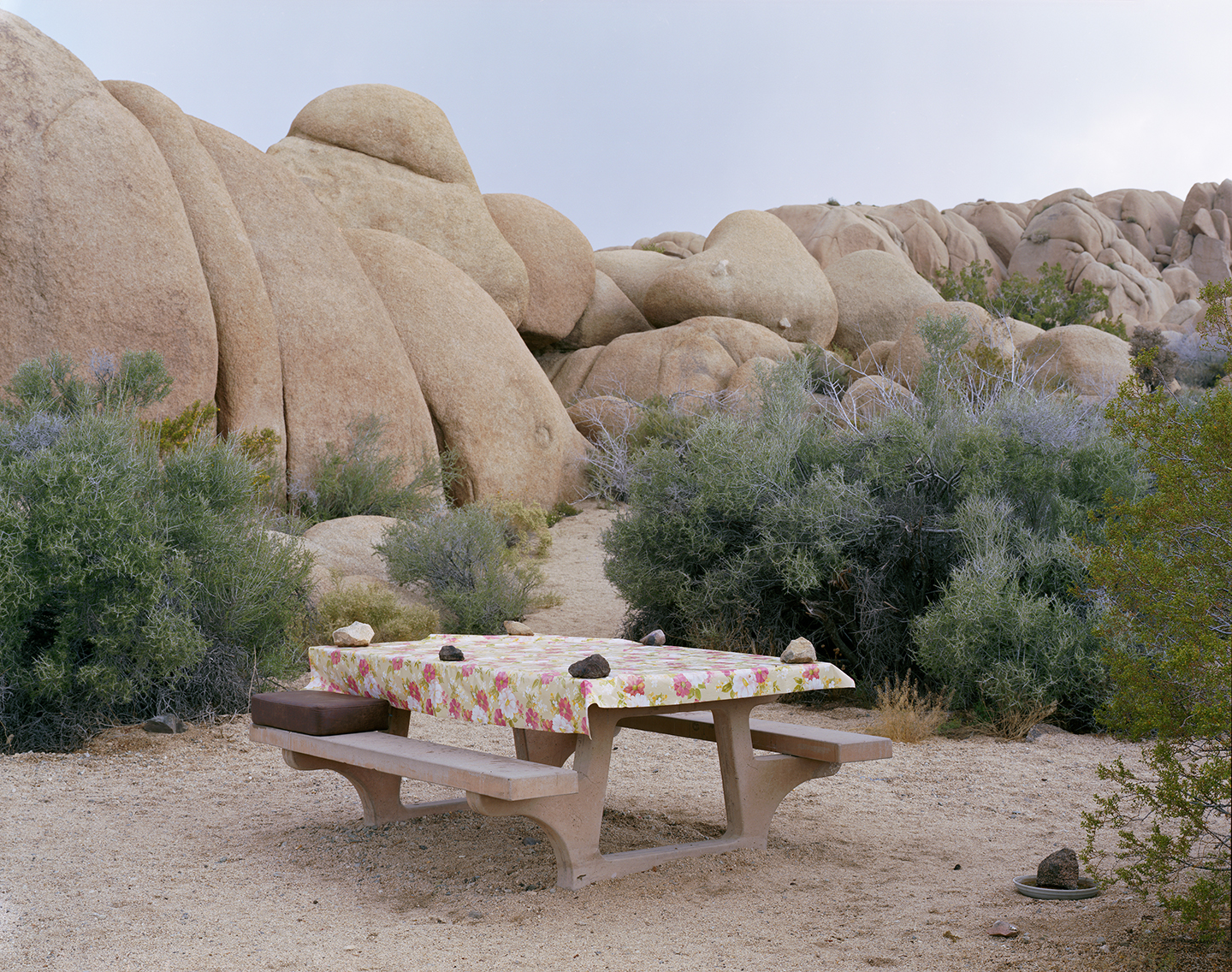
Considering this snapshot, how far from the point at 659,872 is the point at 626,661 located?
2.73 feet

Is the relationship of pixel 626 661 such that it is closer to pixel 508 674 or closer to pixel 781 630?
pixel 508 674

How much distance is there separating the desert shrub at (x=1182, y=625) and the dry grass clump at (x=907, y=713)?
3.52m

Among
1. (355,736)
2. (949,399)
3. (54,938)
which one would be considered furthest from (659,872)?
(949,399)

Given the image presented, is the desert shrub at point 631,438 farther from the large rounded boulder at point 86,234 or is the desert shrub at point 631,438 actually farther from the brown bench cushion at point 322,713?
the brown bench cushion at point 322,713

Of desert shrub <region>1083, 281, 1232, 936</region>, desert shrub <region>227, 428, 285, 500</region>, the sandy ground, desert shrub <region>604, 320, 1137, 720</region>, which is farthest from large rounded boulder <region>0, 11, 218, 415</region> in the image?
desert shrub <region>1083, 281, 1232, 936</region>

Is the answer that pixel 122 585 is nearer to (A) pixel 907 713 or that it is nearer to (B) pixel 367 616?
(B) pixel 367 616

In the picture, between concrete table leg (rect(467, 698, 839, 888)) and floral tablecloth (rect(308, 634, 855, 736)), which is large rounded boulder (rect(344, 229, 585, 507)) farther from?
concrete table leg (rect(467, 698, 839, 888))

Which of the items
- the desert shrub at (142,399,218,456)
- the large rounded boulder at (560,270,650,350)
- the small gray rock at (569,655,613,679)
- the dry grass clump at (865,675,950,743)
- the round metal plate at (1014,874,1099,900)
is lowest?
the dry grass clump at (865,675,950,743)

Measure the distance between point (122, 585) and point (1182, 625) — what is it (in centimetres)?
598

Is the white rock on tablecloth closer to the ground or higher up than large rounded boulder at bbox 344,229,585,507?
closer to the ground

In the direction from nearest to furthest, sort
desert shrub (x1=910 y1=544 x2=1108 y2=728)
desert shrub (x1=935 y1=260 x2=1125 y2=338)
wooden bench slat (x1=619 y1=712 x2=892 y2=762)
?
wooden bench slat (x1=619 y1=712 x2=892 y2=762)
desert shrub (x1=910 y1=544 x2=1108 y2=728)
desert shrub (x1=935 y1=260 x2=1125 y2=338)

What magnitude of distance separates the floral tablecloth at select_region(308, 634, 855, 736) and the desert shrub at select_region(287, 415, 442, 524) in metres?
8.01

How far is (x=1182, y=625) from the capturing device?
3191mm

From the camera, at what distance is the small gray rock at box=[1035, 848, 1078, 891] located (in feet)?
12.8
